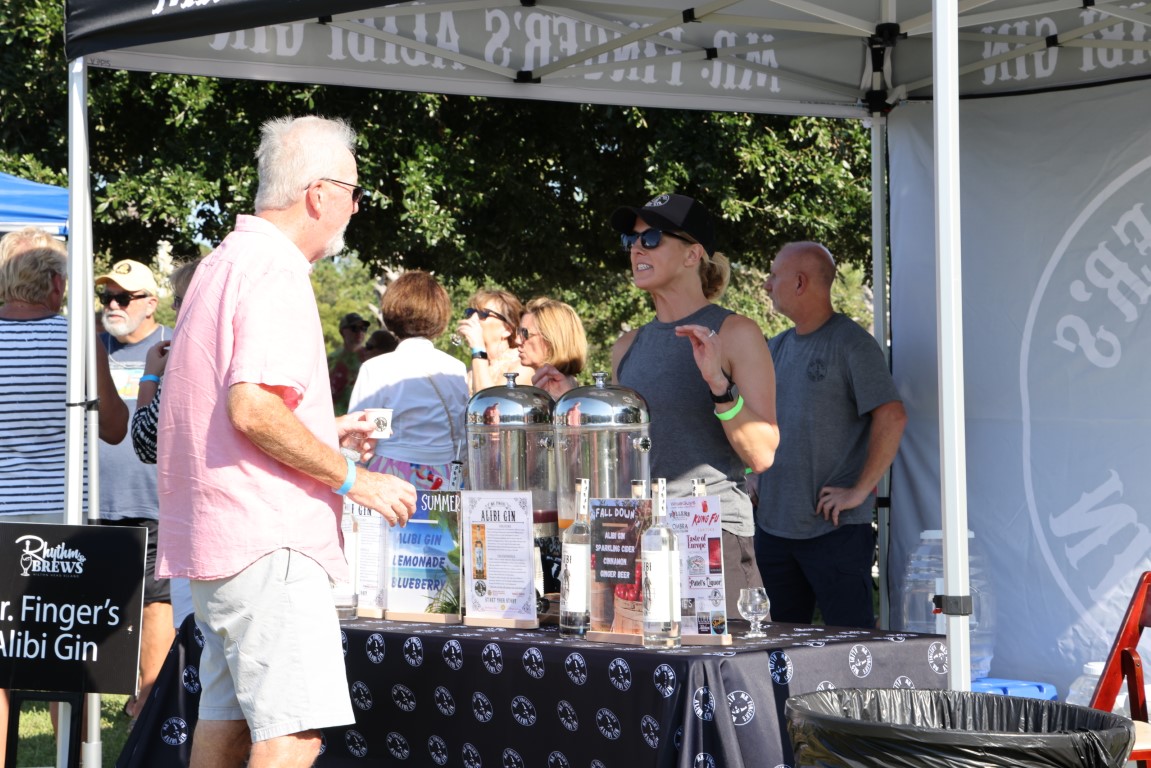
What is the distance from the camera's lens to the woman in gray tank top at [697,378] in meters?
3.09

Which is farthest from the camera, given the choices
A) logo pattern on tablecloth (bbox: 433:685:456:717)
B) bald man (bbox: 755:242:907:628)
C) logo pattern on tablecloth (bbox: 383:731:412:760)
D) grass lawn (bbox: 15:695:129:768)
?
grass lawn (bbox: 15:695:129:768)

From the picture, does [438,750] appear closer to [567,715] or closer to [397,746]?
[397,746]

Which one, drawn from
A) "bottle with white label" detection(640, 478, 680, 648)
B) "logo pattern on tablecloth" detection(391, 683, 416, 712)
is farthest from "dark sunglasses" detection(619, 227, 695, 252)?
"logo pattern on tablecloth" detection(391, 683, 416, 712)

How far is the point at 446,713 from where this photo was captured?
9.52 ft

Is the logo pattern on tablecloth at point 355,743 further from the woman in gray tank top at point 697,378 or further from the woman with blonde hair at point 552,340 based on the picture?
the woman with blonde hair at point 552,340

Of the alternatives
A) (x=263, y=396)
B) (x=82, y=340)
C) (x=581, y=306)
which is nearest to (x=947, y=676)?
(x=263, y=396)

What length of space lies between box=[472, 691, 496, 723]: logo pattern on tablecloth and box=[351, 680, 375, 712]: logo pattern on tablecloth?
0.34 m

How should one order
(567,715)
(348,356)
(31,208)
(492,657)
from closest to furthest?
(567,715) → (492,657) → (31,208) → (348,356)

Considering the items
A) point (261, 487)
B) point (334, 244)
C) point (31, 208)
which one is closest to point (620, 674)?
point (261, 487)

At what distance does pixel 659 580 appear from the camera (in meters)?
2.54

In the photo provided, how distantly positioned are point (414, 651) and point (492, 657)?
25 cm

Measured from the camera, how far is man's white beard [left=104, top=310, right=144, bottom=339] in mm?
4957

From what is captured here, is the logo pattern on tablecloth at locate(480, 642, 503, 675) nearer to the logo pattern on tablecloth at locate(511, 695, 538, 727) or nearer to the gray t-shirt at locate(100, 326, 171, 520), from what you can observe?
the logo pattern on tablecloth at locate(511, 695, 538, 727)

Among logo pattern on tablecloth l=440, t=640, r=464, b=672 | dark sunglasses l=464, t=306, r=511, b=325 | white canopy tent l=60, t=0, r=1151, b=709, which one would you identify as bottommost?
logo pattern on tablecloth l=440, t=640, r=464, b=672
